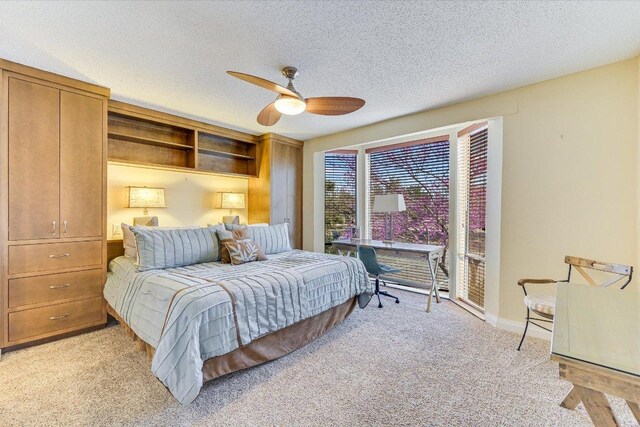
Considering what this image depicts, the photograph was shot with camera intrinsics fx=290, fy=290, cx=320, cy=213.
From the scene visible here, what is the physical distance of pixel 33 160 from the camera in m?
2.50

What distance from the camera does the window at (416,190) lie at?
13.3 ft

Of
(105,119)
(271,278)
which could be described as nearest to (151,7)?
(105,119)

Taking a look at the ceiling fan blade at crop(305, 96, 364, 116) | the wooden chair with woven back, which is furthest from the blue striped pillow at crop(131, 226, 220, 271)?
the wooden chair with woven back

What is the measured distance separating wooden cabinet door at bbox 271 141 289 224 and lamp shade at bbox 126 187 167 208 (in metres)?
1.57

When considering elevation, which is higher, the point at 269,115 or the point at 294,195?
the point at 269,115

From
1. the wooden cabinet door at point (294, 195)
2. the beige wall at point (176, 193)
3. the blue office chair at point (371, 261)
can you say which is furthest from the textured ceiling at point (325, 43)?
the wooden cabinet door at point (294, 195)

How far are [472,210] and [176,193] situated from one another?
3875 millimetres

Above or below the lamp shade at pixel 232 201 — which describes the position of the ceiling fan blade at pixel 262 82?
above

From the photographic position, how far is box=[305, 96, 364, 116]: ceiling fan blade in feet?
7.64

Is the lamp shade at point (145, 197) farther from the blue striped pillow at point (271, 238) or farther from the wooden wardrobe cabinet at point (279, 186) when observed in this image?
the wooden wardrobe cabinet at point (279, 186)

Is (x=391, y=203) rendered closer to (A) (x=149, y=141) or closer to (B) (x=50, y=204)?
(A) (x=149, y=141)

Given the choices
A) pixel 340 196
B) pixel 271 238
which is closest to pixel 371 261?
pixel 271 238

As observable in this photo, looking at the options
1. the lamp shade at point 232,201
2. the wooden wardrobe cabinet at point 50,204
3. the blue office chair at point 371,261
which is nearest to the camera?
the wooden wardrobe cabinet at point 50,204

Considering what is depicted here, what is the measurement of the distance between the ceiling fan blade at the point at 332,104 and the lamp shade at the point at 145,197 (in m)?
2.29
